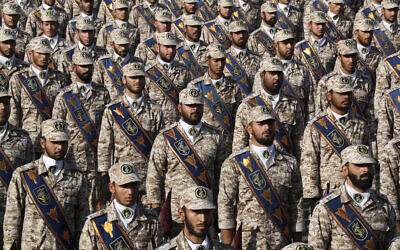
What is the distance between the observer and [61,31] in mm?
16125

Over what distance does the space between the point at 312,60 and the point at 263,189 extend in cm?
522

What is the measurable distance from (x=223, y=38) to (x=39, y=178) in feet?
23.6

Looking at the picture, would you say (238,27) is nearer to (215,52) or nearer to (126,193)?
(215,52)

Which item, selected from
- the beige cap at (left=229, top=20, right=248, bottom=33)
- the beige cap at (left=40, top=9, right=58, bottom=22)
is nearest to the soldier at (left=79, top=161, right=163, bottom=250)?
the beige cap at (left=229, top=20, right=248, bottom=33)

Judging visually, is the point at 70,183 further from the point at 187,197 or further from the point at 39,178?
the point at 187,197

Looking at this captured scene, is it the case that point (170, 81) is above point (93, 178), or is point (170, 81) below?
above

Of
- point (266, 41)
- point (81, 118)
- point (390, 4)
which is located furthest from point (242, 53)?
point (81, 118)

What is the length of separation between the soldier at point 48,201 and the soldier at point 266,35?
21.2 feet

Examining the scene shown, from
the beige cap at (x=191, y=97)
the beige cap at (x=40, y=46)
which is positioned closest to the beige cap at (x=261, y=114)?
the beige cap at (x=191, y=97)

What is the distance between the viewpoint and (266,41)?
14680mm

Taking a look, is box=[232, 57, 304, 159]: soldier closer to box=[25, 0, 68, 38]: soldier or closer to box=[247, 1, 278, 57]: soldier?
box=[247, 1, 278, 57]: soldier

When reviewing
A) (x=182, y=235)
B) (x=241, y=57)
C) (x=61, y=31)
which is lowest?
A: (x=182, y=235)

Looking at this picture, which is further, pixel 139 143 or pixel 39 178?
pixel 139 143

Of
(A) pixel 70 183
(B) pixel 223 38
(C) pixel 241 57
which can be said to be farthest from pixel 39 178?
(B) pixel 223 38
